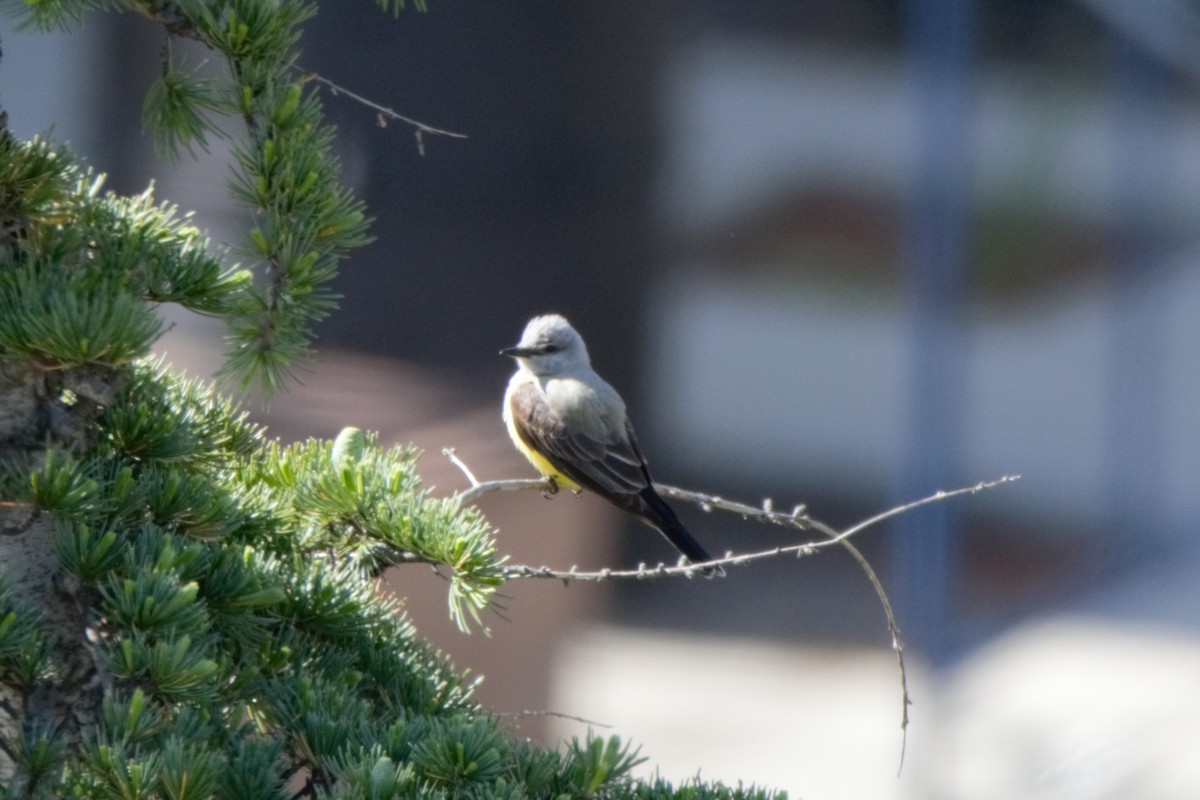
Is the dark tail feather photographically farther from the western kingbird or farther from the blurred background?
the blurred background

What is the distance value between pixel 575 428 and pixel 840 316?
9.82 feet

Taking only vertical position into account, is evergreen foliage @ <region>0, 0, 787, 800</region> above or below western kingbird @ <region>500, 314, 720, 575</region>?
above

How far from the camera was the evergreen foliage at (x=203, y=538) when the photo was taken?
2.97ft

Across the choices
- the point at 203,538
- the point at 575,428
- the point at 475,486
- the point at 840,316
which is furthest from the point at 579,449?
the point at 840,316

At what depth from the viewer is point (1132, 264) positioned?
16.0ft

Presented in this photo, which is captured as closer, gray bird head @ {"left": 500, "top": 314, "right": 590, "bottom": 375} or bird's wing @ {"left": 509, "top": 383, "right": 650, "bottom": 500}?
bird's wing @ {"left": 509, "top": 383, "right": 650, "bottom": 500}

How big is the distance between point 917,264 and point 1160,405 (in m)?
1.37

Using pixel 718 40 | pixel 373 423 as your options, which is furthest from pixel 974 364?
pixel 373 423

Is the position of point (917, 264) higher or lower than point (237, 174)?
lower

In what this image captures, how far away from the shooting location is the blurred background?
393 centimetres

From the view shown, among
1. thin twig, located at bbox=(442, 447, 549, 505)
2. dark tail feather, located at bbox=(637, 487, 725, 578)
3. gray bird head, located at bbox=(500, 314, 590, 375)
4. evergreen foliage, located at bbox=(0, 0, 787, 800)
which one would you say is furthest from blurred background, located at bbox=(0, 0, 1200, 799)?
evergreen foliage, located at bbox=(0, 0, 787, 800)

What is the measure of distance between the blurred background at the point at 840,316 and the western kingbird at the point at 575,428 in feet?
3.56

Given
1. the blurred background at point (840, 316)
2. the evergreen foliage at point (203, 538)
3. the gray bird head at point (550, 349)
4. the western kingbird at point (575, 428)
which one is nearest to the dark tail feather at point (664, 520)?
the western kingbird at point (575, 428)

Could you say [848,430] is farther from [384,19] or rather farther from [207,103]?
[207,103]
